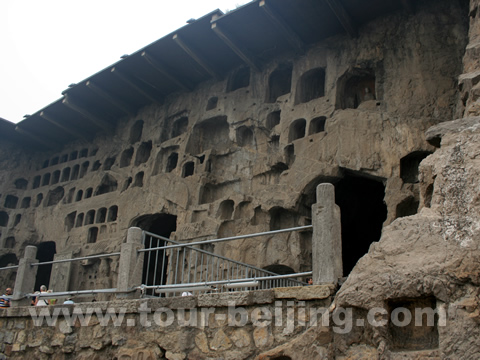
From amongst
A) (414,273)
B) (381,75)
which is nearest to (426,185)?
(414,273)

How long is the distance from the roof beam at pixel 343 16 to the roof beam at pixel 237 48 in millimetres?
3181

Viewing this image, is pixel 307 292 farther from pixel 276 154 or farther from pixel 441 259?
pixel 276 154

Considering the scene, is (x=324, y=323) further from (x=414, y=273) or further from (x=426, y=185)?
(x=426, y=185)

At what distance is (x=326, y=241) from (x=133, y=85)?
13722mm

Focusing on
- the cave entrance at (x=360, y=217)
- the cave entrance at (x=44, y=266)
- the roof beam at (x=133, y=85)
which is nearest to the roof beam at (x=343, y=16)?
the cave entrance at (x=360, y=217)

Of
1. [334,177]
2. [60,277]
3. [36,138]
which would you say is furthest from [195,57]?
[36,138]

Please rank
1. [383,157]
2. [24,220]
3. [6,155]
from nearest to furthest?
[383,157]
[24,220]
[6,155]

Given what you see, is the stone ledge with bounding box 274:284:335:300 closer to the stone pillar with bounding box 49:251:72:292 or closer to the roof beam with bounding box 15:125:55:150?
the stone pillar with bounding box 49:251:72:292

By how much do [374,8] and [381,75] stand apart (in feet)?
6.17

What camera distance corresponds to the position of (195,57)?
15.4 m

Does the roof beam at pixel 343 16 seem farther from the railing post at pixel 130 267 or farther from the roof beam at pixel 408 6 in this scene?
the railing post at pixel 130 267

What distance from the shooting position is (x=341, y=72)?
13.1 m

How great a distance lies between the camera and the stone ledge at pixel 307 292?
4.59 m

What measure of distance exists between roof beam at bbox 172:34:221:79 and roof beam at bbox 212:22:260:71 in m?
1.34
